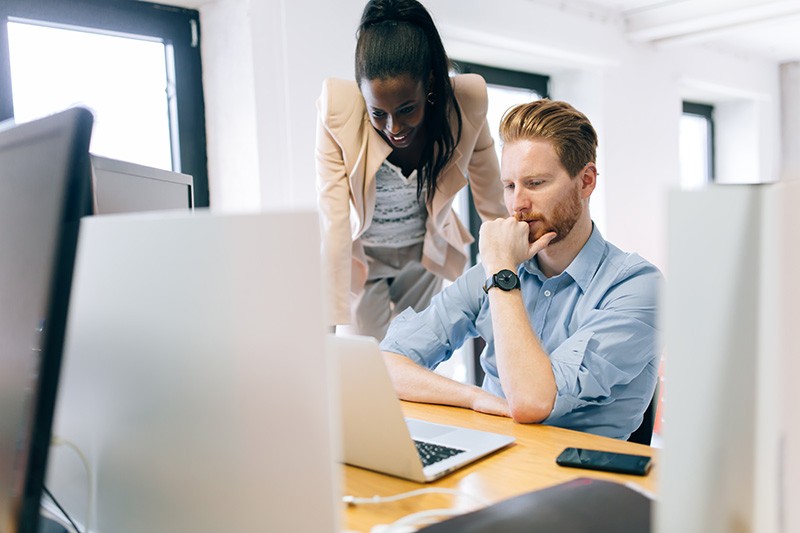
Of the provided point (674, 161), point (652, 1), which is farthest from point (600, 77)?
point (674, 161)

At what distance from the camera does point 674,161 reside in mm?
4938

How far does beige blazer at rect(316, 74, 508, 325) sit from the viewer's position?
185 cm

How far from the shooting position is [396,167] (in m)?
1.97

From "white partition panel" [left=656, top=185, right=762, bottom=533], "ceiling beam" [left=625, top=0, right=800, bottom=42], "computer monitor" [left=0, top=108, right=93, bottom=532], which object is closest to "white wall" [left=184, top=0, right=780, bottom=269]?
"white partition panel" [left=656, top=185, right=762, bottom=533]

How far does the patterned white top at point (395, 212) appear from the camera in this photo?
199 cm

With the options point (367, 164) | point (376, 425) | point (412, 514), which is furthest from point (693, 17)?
point (412, 514)

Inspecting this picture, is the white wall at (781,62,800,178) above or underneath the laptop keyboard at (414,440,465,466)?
above

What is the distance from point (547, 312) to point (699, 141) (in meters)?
5.30

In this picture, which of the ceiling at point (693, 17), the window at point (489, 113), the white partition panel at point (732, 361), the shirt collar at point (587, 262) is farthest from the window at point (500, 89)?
the white partition panel at point (732, 361)

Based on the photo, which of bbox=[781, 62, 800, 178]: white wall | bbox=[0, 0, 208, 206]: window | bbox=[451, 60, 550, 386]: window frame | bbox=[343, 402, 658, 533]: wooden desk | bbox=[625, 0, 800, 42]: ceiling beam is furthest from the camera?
bbox=[781, 62, 800, 178]: white wall

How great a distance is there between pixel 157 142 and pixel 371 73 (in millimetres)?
1286

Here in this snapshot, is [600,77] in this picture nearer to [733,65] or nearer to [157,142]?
[733,65]

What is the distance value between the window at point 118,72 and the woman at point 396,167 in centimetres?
88

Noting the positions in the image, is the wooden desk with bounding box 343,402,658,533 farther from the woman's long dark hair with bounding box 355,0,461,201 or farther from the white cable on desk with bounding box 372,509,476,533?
the woman's long dark hair with bounding box 355,0,461,201
